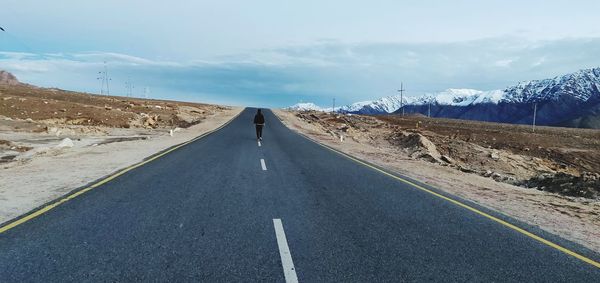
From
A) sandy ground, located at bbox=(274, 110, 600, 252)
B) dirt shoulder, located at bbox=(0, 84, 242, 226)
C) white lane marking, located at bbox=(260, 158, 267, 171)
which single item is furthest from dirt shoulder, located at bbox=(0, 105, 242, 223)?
sandy ground, located at bbox=(274, 110, 600, 252)

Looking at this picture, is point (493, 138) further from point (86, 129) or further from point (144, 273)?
point (144, 273)

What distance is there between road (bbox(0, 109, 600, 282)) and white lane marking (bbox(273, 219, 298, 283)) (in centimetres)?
1

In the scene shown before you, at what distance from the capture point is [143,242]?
5.71 m

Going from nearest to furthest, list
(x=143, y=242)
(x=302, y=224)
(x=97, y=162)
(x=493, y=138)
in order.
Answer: (x=143, y=242)
(x=302, y=224)
(x=97, y=162)
(x=493, y=138)

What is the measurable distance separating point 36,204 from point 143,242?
3410 millimetres

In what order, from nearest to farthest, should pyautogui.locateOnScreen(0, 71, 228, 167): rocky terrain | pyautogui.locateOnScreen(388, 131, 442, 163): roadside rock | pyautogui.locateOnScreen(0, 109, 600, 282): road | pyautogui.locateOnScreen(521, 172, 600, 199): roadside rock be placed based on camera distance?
pyautogui.locateOnScreen(0, 109, 600, 282): road < pyautogui.locateOnScreen(521, 172, 600, 199): roadside rock < pyautogui.locateOnScreen(0, 71, 228, 167): rocky terrain < pyautogui.locateOnScreen(388, 131, 442, 163): roadside rock

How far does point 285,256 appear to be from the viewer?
532 cm

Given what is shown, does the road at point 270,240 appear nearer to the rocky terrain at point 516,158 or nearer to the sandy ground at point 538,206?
the sandy ground at point 538,206

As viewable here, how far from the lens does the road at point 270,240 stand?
4.84 meters

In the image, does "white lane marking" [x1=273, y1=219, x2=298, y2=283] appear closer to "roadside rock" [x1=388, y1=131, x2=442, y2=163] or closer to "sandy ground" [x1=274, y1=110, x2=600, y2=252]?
"sandy ground" [x1=274, y1=110, x2=600, y2=252]

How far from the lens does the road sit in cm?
484

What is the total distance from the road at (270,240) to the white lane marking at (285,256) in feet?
0.04

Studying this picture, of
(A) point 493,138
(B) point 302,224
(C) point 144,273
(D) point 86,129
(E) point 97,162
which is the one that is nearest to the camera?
(C) point 144,273

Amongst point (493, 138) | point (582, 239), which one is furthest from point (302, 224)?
point (493, 138)
